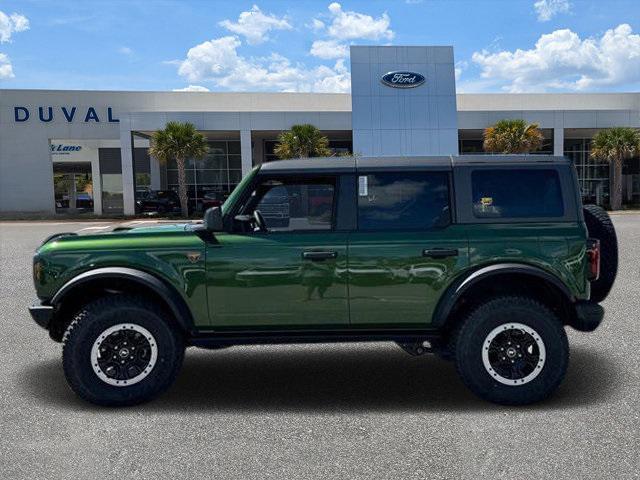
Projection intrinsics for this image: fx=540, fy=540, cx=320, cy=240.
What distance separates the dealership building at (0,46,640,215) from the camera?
3294 centimetres

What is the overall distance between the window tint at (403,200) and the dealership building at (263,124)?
24934 mm

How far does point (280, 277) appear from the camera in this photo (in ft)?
13.3

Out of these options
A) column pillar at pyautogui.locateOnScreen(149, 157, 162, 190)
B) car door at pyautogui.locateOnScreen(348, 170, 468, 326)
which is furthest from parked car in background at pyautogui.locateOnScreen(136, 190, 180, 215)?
car door at pyautogui.locateOnScreen(348, 170, 468, 326)

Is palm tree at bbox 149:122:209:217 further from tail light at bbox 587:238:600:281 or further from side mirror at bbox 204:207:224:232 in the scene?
tail light at bbox 587:238:600:281

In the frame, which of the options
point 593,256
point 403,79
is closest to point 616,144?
point 403,79

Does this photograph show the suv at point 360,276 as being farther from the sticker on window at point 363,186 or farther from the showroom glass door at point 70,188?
the showroom glass door at point 70,188

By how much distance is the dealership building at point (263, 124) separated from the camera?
3294cm

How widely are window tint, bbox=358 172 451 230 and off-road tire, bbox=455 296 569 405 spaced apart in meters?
0.78

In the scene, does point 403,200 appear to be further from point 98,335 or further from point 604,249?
point 98,335

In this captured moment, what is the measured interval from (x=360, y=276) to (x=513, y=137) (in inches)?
1200

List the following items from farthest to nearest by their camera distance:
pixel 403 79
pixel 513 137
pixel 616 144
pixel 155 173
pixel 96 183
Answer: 1. pixel 96 183
2. pixel 155 173
3. pixel 403 79
4. pixel 616 144
5. pixel 513 137

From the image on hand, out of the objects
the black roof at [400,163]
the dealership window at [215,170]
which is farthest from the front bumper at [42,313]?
the dealership window at [215,170]

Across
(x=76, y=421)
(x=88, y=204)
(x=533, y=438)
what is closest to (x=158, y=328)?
(x=76, y=421)

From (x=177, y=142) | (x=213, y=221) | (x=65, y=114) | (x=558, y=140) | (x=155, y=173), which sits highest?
(x=65, y=114)
